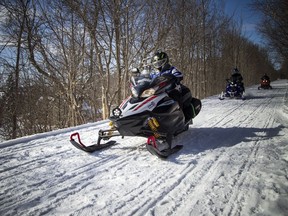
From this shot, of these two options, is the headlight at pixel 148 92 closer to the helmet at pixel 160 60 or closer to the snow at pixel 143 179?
the snow at pixel 143 179

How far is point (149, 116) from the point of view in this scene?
3.07 meters

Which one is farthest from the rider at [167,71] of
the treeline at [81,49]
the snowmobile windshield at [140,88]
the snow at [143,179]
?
the treeline at [81,49]

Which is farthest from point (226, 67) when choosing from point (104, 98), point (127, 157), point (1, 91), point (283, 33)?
point (127, 157)

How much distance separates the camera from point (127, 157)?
302cm

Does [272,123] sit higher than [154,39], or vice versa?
[154,39]

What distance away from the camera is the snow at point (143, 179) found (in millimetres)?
1832

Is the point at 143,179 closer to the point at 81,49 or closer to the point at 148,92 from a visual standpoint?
the point at 148,92

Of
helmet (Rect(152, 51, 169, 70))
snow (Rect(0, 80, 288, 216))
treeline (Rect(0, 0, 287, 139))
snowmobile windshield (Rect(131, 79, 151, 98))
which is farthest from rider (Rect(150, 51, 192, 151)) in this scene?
treeline (Rect(0, 0, 287, 139))

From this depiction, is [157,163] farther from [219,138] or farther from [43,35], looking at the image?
[43,35]

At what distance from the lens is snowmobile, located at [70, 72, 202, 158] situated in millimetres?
3006

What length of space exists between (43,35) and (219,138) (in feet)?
28.8

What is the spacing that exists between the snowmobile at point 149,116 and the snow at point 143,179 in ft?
0.69

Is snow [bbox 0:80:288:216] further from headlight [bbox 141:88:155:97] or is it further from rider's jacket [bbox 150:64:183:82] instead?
rider's jacket [bbox 150:64:183:82]

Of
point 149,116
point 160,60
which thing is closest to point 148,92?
point 149,116
